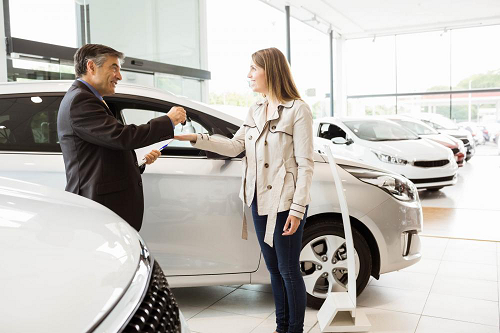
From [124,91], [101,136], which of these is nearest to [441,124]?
[124,91]

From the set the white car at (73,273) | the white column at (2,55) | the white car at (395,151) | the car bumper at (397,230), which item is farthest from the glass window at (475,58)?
the white car at (73,273)

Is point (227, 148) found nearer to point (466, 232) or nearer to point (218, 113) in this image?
point (218, 113)

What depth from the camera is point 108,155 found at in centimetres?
212

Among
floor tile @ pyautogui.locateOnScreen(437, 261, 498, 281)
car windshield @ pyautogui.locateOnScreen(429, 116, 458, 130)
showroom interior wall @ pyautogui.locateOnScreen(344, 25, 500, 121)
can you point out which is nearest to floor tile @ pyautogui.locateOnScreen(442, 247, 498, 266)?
floor tile @ pyautogui.locateOnScreen(437, 261, 498, 281)

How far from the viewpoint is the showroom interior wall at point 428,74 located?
16.5m

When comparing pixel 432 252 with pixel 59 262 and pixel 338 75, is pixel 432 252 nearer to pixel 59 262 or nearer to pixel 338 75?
pixel 59 262

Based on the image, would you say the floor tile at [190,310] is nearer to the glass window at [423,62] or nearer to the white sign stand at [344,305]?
the white sign stand at [344,305]

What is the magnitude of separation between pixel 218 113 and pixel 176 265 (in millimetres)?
884

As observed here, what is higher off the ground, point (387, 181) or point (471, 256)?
point (387, 181)

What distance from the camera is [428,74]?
1734 cm

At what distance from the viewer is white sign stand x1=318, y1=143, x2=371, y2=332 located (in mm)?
2693

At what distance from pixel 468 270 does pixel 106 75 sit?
3125 millimetres

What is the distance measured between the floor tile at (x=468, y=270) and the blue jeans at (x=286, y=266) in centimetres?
181

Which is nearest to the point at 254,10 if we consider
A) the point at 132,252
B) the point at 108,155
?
the point at 108,155
